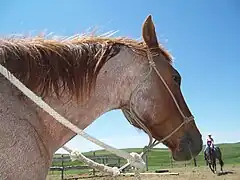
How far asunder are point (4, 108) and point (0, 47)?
39cm

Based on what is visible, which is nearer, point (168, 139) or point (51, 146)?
point (51, 146)

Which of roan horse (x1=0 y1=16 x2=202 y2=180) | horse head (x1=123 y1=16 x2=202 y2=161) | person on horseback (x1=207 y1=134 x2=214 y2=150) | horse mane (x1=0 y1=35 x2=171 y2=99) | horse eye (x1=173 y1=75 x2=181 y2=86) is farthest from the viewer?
person on horseback (x1=207 y1=134 x2=214 y2=150)

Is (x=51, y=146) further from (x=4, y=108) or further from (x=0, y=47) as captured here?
(x=0, y=47)

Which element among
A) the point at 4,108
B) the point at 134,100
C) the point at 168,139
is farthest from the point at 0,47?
the point at 168,139

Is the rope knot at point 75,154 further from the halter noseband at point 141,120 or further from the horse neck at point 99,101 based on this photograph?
the halter noseband at point 141,120

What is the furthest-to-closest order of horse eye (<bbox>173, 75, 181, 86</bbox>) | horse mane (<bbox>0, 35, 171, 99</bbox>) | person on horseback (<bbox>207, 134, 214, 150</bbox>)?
person on horseback (<bbox>207, 134, 214, 150</bbox>), horse eye (<bbox>173, 75, 181, 86</bbox>), horse mane (<bbox>0, 35, 171, 99</bbox>)

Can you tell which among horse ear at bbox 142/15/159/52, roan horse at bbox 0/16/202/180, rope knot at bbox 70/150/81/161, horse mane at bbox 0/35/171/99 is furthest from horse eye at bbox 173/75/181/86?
rope knot at bbox 70/150/81/161

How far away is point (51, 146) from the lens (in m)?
2.05

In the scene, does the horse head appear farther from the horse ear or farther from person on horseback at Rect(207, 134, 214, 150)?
person on horseback at Rect(207, 134, 214, 150)

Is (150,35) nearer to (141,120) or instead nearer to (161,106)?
(161,106)

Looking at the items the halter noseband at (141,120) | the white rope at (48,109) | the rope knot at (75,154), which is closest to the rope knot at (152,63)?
the halter noseband at (141,120)

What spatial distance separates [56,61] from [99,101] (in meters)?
0.44

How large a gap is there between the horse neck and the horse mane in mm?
67

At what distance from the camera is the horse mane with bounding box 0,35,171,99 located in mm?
1963
